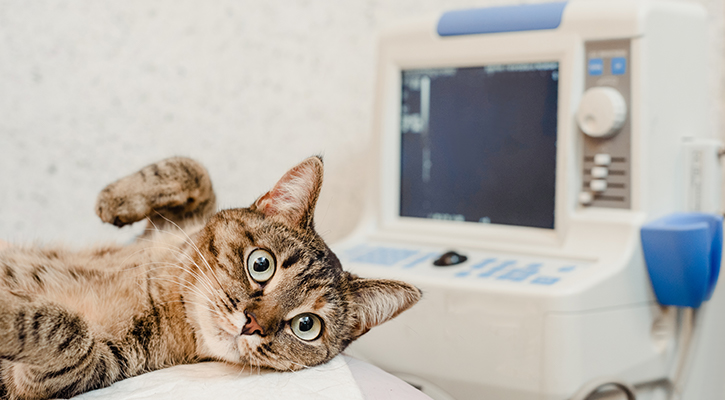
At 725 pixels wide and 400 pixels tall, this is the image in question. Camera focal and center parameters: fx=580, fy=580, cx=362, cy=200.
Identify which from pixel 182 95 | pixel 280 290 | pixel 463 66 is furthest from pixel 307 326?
pixel 182 95

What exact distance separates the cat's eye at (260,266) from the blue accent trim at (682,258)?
57 cm

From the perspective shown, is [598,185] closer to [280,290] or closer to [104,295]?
[280,290]

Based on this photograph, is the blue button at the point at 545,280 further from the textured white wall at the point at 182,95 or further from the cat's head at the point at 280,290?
the textured white wall at the point at 182,95

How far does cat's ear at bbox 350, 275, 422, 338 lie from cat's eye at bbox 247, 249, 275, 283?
112mm

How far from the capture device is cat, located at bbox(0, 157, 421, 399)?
2.09ft

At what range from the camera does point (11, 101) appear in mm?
1121

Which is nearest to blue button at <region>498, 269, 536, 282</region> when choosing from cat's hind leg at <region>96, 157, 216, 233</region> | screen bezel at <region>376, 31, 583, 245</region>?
screen bezel at <region>376, 31, 583, 245</region>

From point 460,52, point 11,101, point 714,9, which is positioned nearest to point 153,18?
point 11,101

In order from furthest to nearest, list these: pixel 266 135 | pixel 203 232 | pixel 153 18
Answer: pixel 266 135
pixel 153 18
pixel 203 232

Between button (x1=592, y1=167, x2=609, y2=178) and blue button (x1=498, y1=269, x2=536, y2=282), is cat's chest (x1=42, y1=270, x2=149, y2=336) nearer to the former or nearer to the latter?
blue button (x1=498, y1=269, x2=536, y2=282)

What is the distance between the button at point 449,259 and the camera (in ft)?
3.08

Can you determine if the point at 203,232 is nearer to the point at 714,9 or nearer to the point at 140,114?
the point at 140,114

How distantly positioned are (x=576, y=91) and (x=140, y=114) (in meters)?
0.88

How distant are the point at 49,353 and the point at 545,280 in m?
0.63
